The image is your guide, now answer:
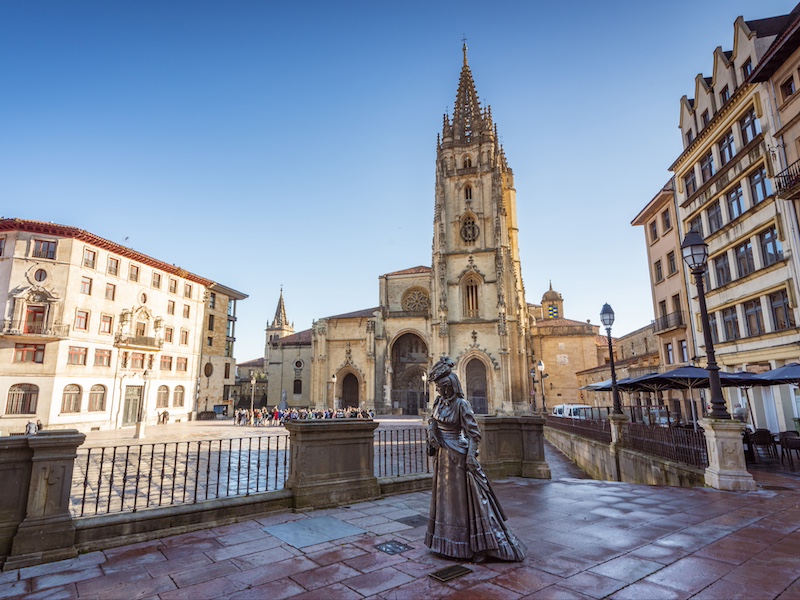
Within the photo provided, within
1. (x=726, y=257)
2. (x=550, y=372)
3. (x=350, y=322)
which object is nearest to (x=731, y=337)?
(x=726, y=257)

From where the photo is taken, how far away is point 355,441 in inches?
292

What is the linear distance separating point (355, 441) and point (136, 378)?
3174 cm

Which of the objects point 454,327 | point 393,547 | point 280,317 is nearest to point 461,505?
point 393,547

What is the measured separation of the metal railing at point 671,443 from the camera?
9.62m

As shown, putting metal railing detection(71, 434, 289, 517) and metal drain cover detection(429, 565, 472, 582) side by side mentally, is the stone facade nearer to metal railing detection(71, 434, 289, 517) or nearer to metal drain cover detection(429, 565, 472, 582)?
metal drain cover detection(429, 565, 472, 582)

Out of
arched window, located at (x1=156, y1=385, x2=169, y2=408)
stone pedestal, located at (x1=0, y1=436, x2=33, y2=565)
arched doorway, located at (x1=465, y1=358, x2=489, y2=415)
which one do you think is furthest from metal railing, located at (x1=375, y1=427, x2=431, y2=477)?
arched doorway, located at (x1=465, y1=358, x2=489, y2=415)

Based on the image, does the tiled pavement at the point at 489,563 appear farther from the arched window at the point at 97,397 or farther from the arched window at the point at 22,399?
the arched window at the point at 97,397

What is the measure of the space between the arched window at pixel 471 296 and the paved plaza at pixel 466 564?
36367mm

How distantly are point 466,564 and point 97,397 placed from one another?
33253 mm

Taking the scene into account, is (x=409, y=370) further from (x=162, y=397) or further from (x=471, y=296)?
(x=162, y=397)

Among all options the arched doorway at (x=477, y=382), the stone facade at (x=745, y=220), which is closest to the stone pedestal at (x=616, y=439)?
the stone facade at (x=745, y=220)

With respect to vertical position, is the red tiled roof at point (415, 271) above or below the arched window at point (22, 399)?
above

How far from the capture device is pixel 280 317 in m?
91.4

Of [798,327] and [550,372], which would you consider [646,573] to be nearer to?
[798,327]
